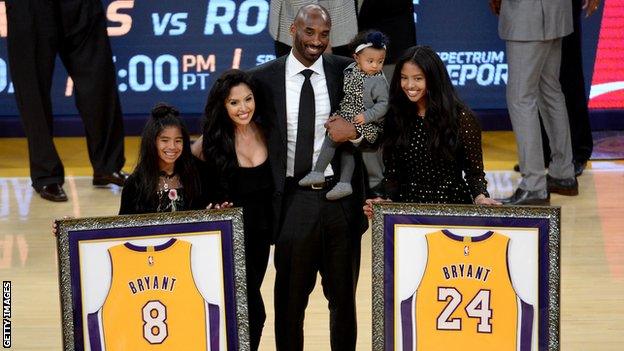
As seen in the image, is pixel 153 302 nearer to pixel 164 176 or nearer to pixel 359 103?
pixel 164 176

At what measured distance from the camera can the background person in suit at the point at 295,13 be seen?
580cm

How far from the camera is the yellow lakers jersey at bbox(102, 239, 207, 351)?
432 centimetres

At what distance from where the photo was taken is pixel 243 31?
9.25m

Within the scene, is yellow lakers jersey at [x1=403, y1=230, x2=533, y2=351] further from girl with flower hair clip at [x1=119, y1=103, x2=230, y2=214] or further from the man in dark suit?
girl with flower hair clip at [x1=119, y1=103, x2=230, y2=214]

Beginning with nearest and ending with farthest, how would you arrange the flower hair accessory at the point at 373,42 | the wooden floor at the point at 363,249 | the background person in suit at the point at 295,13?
the flower hair accessory at the point at 373,42
the wooden floor at the point at 363,249
the background person in suit at the point at 295,13

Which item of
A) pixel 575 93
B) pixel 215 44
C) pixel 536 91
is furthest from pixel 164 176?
pixel 215 44

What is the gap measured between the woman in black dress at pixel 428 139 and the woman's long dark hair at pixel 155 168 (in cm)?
68

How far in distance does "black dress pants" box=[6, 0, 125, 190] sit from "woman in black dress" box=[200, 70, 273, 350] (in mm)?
3591

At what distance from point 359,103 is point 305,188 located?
0.39 metres

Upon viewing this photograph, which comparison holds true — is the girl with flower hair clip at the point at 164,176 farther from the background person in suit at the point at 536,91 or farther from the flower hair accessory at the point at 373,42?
the background person in suit at the point at 536,91

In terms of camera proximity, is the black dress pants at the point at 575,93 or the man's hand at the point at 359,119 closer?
the man's hand at the point at 359,119

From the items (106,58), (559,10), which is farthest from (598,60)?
(106,58)

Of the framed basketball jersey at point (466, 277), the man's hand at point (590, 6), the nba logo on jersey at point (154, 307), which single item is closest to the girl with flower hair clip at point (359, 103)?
the framed basketball jersey at point (466, 277)

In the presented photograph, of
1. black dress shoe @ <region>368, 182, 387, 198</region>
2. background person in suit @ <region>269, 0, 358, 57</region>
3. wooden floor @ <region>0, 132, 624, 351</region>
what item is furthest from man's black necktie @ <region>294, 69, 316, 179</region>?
black dress shoe @ <region>368, 182, 387, 198</region>
